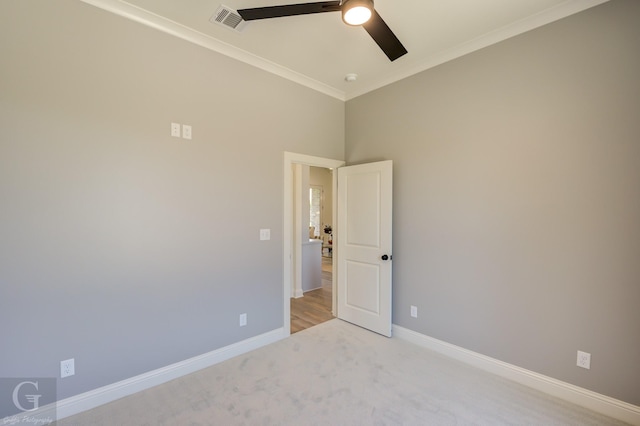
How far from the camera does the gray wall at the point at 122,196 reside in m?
1.87

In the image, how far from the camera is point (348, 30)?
248cm

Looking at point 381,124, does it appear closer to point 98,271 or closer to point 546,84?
point 546,84

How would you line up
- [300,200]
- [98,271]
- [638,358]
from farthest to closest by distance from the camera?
[300,200], [98,271], [638,358]

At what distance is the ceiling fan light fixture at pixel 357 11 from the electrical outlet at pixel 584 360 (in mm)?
2898

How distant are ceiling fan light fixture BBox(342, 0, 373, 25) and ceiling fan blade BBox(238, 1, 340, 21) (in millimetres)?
81

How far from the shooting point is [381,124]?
3.50 meters

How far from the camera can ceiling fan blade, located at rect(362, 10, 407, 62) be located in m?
1.70

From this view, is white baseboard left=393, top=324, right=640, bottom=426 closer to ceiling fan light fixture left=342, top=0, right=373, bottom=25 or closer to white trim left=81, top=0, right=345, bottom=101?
ceiling fan light fixture left=342, top=0, right=373, bottom=25

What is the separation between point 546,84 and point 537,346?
220 cm

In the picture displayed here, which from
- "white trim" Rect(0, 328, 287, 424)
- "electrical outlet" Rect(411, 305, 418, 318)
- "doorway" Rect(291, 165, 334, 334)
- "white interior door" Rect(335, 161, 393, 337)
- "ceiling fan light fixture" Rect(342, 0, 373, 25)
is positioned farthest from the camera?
"doorway" Rect(291, 165, 334, 334)

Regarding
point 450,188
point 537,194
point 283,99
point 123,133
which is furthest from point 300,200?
point 537,194

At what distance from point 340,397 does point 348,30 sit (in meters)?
3.13

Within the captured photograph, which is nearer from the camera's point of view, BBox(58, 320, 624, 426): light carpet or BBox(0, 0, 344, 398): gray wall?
BBox(0, 0, 344, 398): gray wall

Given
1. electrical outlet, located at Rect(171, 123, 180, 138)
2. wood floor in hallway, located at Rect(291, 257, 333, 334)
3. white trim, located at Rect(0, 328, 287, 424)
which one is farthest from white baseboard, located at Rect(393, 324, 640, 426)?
electrical outlet, located at Rect(171, 123, 180, 138)
